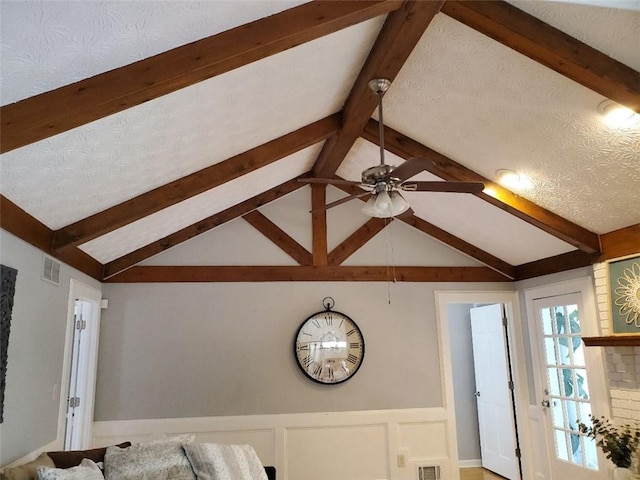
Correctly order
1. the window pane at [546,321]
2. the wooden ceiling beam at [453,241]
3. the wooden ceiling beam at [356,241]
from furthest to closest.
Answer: the wooden ceiling beam at [453,241] < the wooden ceiling beam at [356,241] < the window pane at [546,321]

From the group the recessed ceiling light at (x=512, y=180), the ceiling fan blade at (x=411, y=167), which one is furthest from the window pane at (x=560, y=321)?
the ceiling fan blade at (x=411, y=167)

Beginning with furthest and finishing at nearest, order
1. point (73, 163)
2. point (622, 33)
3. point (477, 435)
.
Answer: point (477, 435) < point (73, 163) < point (622, 33)

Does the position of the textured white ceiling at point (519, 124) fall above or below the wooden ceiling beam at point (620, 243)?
above

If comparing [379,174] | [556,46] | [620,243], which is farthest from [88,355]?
[620,243]

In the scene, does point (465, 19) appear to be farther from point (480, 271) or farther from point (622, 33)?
point (480, 271)

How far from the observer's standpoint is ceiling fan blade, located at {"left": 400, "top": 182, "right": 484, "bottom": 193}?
2.69 metres

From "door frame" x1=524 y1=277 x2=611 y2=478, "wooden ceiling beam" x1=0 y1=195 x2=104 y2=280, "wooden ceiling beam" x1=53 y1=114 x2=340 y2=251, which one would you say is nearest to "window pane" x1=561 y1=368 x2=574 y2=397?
"door frame" x1=524 y1=277 x2=611 y2=478

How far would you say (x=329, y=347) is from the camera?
4.84m

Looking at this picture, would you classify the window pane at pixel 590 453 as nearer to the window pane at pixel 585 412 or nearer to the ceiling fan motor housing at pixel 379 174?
the window pane at pixel 585 412

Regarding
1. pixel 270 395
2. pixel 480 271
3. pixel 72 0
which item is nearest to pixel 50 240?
pixel 72 0

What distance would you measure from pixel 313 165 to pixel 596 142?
2.62 meters

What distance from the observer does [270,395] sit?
467cm

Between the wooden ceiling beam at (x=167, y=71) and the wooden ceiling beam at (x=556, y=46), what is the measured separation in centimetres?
57

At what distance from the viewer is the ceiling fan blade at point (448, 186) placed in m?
2.69
